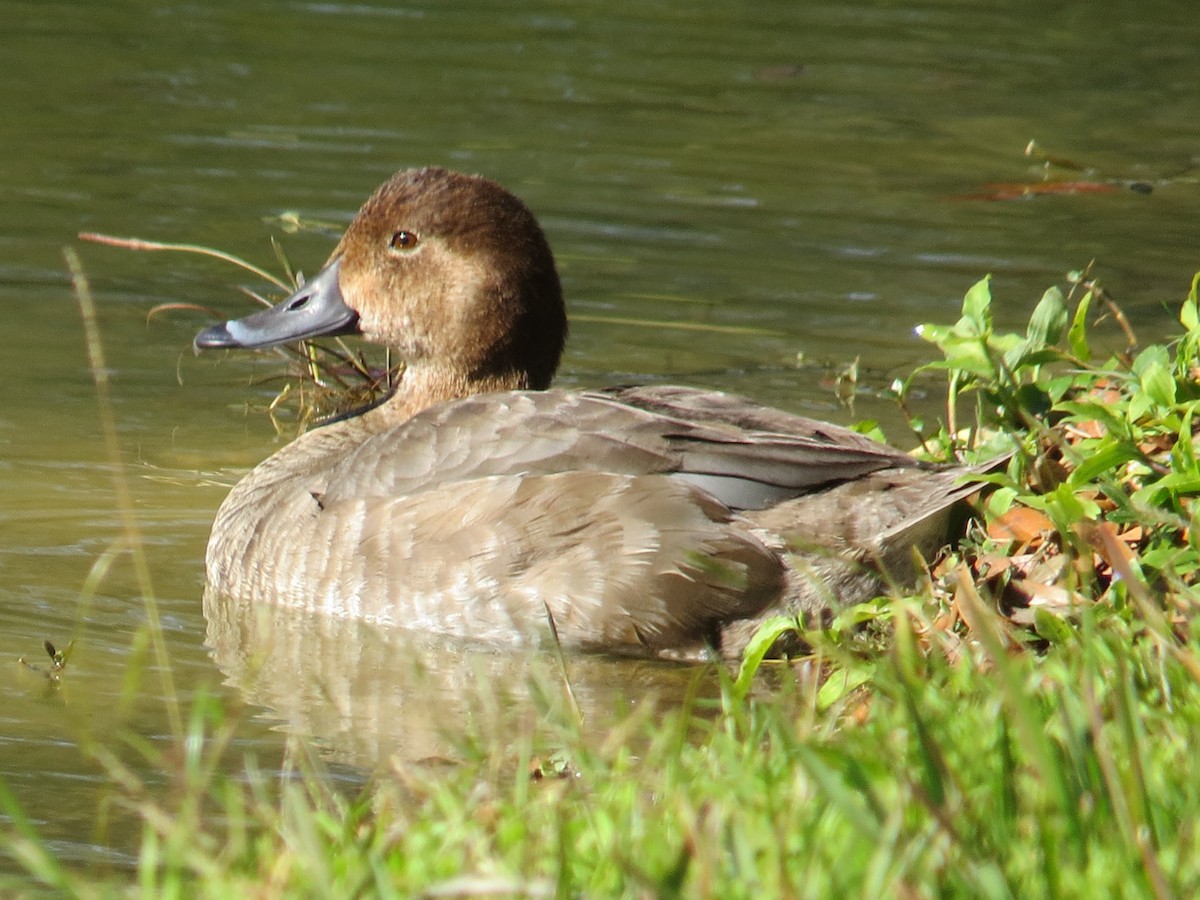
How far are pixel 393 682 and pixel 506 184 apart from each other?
5885 millimetres

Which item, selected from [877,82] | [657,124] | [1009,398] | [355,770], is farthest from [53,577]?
[877,82]

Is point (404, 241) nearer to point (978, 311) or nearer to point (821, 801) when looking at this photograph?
point (978, 311)

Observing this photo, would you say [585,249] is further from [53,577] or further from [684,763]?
[684,763]

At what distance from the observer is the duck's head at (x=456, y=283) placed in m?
6.60

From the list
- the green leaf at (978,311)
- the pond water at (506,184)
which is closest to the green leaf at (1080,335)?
the green leaf at (978,311)

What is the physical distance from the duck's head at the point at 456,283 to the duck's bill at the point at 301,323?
71mm

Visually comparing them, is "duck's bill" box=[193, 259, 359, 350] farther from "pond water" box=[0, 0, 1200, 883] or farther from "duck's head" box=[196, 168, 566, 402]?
"pond water" box=[0, 0, 1200, 883]

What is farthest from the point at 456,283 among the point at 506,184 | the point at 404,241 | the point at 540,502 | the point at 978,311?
the point at 506,184

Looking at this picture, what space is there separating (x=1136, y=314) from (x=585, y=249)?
2.70m

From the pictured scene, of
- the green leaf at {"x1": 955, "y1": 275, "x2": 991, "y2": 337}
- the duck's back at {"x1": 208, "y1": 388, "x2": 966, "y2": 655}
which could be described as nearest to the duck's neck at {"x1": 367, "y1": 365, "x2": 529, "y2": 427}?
the duck's back at {"x1": 208, "y1": 388, "x2": 966, "y2": 655}

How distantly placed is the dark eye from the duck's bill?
26 cm

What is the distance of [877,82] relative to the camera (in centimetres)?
1404

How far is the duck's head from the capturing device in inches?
260

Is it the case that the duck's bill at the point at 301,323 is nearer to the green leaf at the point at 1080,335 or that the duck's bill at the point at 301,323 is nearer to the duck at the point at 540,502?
the duck at the point at 540,502
